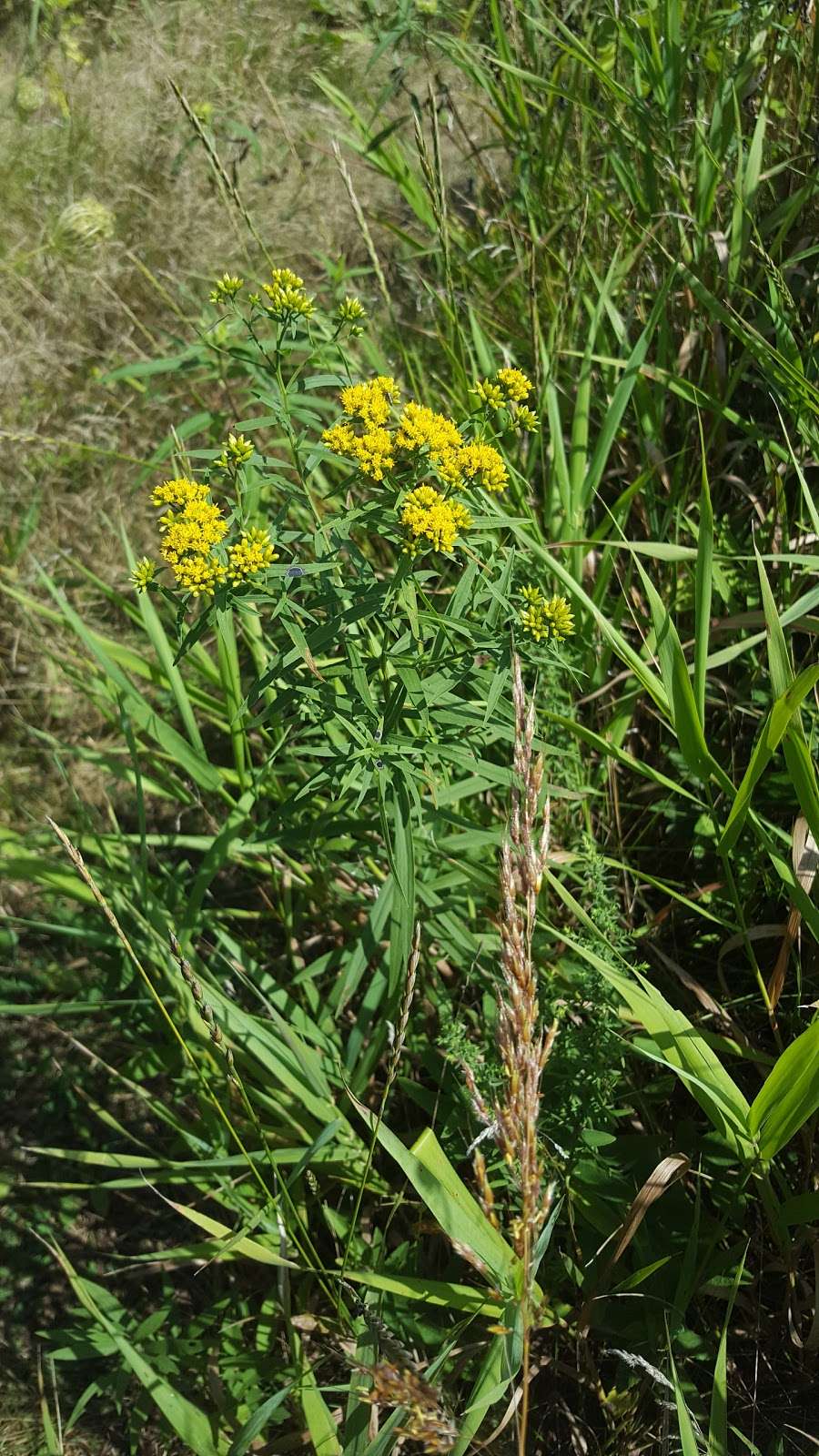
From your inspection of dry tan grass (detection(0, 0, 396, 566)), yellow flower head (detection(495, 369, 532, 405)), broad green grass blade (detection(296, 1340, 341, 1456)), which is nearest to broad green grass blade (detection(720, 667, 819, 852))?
yellow flower head (detection(495, 369, 532, 405))

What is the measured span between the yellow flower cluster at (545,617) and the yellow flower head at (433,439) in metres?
0.22

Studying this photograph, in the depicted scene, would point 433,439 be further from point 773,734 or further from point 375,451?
point 773,734

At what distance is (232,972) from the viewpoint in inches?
87.7

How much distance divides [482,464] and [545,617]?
0.82 feet

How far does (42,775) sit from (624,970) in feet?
6.00

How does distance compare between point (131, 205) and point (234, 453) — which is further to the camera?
point (131, 205)

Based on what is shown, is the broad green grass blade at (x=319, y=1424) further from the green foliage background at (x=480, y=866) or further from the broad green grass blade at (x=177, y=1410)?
the broad green grass blade at (x=177, y=1410)

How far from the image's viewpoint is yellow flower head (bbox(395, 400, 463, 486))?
135 cm

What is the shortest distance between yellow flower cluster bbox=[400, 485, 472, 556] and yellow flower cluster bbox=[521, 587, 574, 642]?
0.19 m

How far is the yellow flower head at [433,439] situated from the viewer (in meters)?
1.35

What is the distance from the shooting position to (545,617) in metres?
1.51

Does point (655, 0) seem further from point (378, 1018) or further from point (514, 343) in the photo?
point (378, 1018)

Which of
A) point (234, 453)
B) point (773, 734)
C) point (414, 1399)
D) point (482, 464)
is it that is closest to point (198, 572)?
point (234, 453)

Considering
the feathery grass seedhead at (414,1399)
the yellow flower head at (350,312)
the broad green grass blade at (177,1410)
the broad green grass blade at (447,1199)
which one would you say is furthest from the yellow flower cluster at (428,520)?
the broad green grass blade at (177,1410)
